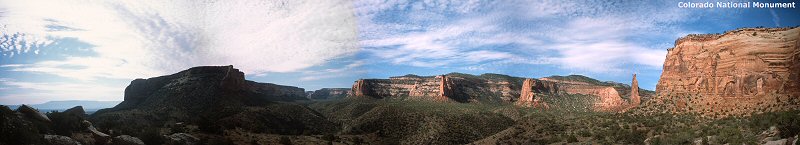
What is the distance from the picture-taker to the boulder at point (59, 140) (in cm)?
1959

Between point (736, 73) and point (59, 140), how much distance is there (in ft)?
176

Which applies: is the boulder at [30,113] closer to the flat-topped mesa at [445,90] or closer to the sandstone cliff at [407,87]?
the flat-topped mesa at [445,90]

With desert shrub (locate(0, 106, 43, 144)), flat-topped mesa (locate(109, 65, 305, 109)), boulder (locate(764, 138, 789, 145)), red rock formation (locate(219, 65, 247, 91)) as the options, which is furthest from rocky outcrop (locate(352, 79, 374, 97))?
boulder (locate(764, 138, 789, 145))

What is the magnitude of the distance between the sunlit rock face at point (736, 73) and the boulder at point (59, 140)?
1985 inches

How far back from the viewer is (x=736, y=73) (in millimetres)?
40219

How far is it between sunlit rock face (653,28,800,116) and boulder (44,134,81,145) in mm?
50411

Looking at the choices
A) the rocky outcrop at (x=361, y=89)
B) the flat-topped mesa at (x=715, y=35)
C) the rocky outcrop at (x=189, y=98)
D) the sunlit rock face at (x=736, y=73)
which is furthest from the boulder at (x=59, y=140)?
the rocky outcrop at (x=361, y=89)

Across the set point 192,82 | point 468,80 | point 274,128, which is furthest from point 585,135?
Result: point 468,80

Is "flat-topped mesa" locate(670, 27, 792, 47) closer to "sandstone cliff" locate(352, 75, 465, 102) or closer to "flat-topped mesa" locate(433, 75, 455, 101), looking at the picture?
"flat-topped mesa" locate(433, 75, 455, 101)

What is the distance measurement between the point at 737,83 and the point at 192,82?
2925 inches

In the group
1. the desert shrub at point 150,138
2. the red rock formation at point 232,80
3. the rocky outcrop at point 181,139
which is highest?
the red rock formation at point 232,80

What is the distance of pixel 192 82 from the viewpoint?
228 ft

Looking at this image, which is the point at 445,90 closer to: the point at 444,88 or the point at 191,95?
the point at 444,88

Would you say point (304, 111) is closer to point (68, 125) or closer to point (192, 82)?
point (192, 82)
